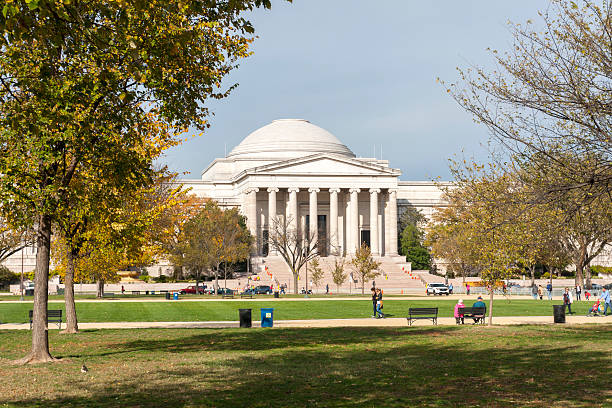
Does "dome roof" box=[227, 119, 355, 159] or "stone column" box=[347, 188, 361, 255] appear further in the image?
"dome roof" box=[227, 119, 355, 159]

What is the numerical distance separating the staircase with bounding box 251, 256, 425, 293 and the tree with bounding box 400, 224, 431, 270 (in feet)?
10.2

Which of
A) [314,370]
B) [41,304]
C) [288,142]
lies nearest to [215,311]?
[41,304]

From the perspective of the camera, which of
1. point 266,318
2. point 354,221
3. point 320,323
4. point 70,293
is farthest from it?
point 354,221

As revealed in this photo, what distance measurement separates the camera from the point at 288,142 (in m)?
112

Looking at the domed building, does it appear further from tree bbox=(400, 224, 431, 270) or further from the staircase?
the staircase

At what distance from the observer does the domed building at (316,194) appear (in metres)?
98.6

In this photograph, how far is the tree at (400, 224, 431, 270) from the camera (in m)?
99.0

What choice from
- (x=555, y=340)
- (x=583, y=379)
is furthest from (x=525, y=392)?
(x=555, y=340)

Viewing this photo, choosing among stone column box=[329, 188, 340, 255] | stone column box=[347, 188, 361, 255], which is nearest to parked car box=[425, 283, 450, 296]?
stone column box=[329, 188, 340, 255]

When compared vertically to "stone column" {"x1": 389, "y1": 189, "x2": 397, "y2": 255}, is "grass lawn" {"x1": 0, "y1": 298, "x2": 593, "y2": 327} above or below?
below

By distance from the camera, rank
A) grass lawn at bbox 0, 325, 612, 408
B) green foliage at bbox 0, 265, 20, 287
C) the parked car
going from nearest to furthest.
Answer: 1. grass lawn at bbox 0, 325, 612, 408
2. the parked car
3. green foliage at bbox 0, 265, 20, 287

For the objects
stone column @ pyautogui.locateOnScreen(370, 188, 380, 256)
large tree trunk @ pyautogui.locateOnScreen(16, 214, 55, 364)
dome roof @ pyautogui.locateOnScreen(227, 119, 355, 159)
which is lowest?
large tree trunk @ pyautogui.locateOnScreen(16, 214, 55, 364)

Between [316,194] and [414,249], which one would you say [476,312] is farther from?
[316,194]

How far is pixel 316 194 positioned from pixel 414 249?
1584 cm
